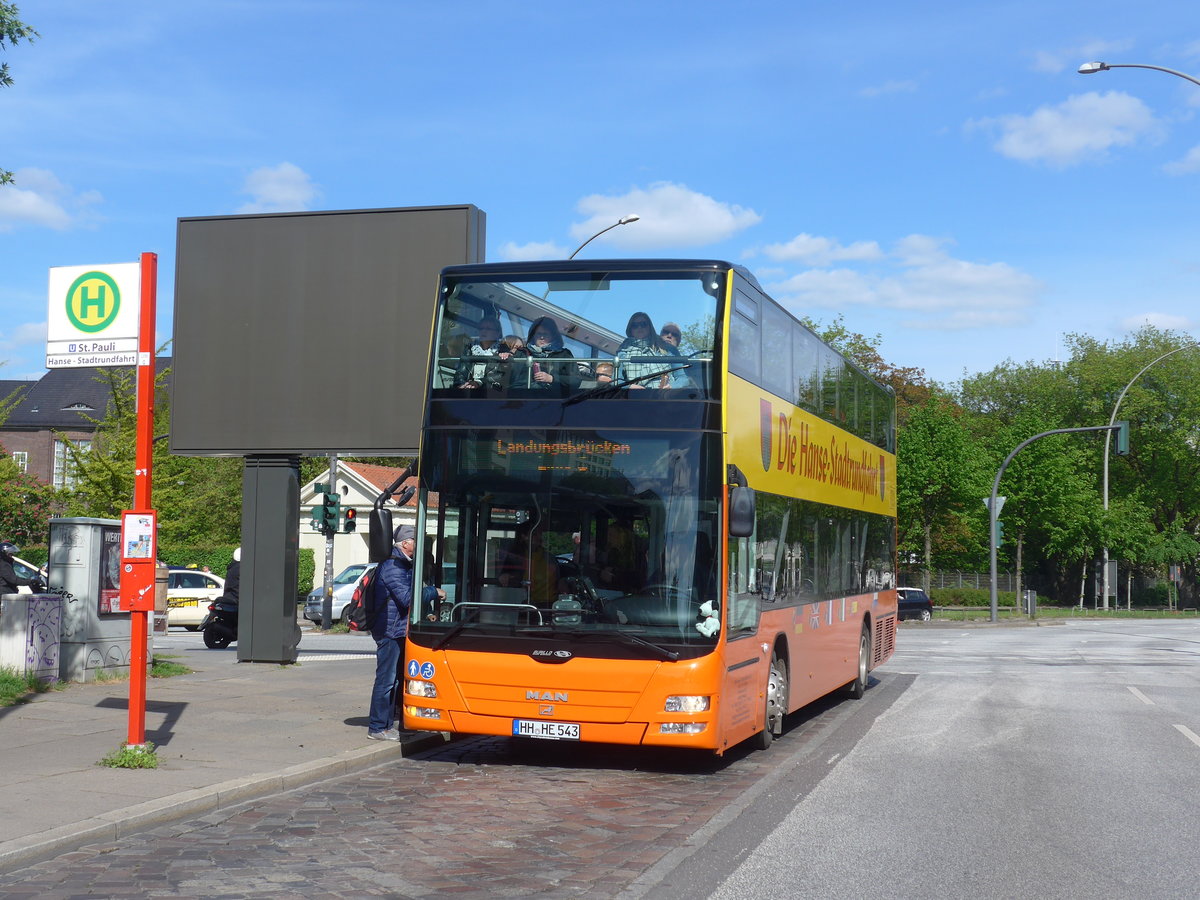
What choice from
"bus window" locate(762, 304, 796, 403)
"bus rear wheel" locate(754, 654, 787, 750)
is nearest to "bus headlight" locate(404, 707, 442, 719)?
"bus rear wheel" locate(754, 654, 787, 750)

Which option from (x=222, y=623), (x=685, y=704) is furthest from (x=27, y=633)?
(x=222, y=623)

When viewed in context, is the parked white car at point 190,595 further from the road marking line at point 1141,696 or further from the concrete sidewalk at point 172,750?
the road marking line at point 1141,696

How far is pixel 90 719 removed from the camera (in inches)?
460

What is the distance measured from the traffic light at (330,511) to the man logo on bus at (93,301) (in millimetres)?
15787

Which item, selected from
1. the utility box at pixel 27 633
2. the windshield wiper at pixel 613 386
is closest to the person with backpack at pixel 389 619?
the windshield wiper at pixel 613 386

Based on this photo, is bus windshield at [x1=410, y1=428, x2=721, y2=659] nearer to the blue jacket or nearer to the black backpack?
the blue jacket

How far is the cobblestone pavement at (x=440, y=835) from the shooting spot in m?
6.27

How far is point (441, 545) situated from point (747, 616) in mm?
2464

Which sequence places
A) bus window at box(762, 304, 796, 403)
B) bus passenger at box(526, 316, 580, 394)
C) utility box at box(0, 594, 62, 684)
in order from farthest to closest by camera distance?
1. utility box at box(0, 594, 62, 684)
2. bus window at box(762, 304, 796, 403)
3. bus passenger at box(526, 316, 580, 394)

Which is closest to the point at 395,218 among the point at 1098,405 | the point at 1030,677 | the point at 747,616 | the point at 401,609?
the point at 401,609

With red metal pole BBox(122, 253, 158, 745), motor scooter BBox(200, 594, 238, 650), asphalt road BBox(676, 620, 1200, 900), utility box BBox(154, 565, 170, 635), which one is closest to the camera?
asphalt road BBox(676, 620, 1200, 900)

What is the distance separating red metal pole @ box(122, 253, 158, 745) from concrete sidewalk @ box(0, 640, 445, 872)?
17.4 inches

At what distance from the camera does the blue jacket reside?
10.9 meters

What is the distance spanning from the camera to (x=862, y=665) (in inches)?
656
